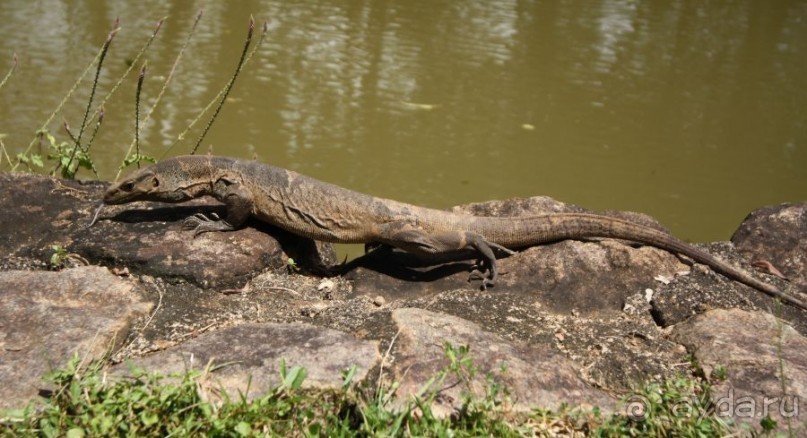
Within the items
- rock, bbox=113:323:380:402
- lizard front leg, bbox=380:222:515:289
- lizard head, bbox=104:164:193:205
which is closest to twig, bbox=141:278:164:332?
rock, bbox=113:323:380:402

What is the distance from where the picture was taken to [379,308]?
12.5 feet

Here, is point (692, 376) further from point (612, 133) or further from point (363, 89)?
point (363, 89)

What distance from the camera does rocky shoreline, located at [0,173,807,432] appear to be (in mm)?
3016

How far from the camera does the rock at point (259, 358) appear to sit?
9.44ft

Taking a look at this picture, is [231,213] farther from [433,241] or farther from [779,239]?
[779,239]

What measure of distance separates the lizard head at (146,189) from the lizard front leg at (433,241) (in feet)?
3.95

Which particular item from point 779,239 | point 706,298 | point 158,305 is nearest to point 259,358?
point 158,305

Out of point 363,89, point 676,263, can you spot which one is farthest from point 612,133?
point 676,263

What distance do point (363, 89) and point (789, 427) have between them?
702 centimetres

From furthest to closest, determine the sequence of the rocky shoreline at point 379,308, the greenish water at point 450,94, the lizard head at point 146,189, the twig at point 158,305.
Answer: the greenish water at point 450,94 → the lizard head at point 146,189 → the twig at point 158,305 → the rocky shoreline at point 379,308

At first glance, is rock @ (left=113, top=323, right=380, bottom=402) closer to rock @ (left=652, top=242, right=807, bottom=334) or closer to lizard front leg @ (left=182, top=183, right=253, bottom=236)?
lizard front leg @ (left=182, top=183, right=253, bottom=236)

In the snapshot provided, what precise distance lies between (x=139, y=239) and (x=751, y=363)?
9.56 feet

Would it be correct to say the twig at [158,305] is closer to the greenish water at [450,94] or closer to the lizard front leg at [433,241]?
the lizard front leg at [433,241]

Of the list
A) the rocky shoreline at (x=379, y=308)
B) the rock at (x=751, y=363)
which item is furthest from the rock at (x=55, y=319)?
the rock at (x=751, y=363)
